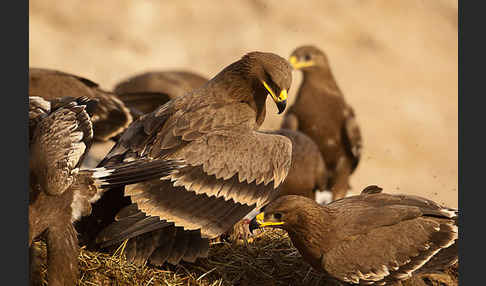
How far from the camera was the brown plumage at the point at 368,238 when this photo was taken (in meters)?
4.60

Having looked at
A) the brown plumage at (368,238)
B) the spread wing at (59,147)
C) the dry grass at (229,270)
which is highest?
the spread wing at (59,147)

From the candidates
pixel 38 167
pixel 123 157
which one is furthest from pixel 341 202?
pixel 38 167

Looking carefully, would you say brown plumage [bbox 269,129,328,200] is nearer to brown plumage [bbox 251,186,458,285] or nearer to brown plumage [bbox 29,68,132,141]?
brown plumage [bbox 29,68,132,141]

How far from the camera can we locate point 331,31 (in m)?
14.2

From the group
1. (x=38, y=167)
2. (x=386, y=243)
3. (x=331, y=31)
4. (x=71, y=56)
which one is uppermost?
(x=38, y=167)

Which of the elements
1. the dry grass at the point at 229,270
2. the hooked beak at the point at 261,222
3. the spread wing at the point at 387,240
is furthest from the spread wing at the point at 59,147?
the spread wing at the point at 387,240

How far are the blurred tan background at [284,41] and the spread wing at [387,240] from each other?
8.61 meters

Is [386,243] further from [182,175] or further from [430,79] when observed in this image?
[430,79]

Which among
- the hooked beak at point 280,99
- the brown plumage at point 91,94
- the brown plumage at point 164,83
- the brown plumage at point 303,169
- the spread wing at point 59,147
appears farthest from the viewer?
the brown plumage at point 164,83

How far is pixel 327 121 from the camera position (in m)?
9.14

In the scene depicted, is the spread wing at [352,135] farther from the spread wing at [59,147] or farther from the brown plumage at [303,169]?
the spread wing at [59,147]

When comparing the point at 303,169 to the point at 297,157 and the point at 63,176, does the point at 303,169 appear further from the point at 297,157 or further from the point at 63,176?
the point at 63,176

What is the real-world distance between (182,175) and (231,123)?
1.87ft

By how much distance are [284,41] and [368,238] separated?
9696 mm
